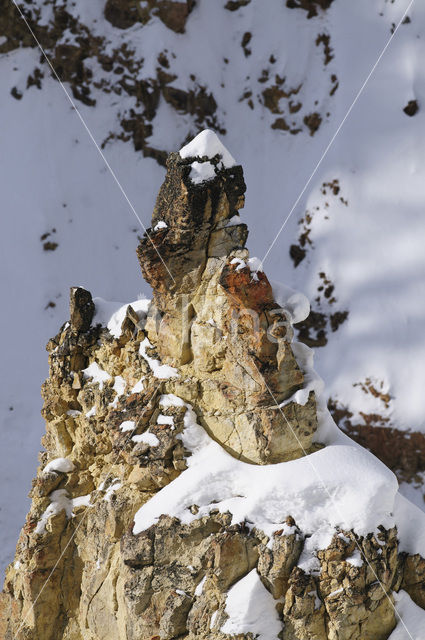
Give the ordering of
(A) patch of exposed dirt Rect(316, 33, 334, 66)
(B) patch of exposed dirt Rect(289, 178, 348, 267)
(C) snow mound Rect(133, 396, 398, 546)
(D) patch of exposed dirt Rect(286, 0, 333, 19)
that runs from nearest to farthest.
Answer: (C) snow mound Rect(133, 396, 398, 546) → (B) patch of exposed dirt Rect(289, 178, 348, 267) → (A) patch of exposed dirt Rect(316, 33, 334, 66) → (D) patch of exposed dirt Rect(286, 0, 333, 19)

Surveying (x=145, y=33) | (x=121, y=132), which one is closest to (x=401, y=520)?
(x=121, y=132)

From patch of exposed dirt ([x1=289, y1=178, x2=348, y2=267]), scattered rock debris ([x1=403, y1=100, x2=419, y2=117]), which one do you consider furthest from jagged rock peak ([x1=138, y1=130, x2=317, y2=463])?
scattered rock debris ([x1=403, y1=100, x2=419, y2=117])

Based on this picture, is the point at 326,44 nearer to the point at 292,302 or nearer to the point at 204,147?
the point at 204,147

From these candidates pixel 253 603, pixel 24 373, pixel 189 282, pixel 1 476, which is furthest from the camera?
pixel 24 373

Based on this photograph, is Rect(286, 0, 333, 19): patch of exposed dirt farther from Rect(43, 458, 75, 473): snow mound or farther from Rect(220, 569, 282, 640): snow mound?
Rect(220, 569, 282, 640): snow mound

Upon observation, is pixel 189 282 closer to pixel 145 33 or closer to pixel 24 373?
pixel 24 373

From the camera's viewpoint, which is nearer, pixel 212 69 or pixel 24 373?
pixel 24 373
